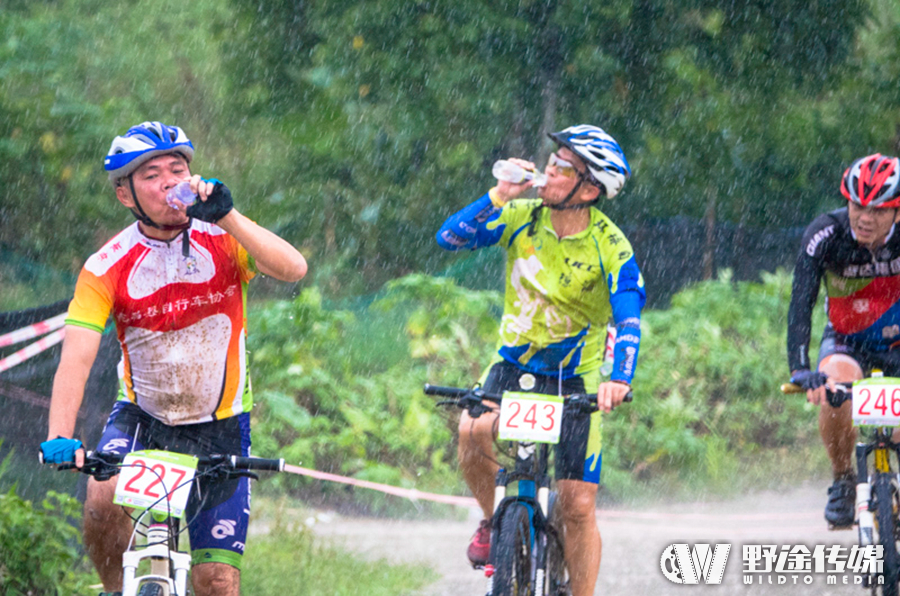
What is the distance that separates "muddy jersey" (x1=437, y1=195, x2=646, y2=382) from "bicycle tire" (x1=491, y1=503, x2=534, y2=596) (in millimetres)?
941

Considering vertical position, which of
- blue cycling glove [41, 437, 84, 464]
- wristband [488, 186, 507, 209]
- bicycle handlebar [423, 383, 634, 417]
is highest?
wristband [488, 186, 507, 209]

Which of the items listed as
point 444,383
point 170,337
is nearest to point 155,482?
point 170,337

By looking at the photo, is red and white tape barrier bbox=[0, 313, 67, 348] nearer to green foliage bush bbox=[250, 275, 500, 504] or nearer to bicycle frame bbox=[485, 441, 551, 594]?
green foliage bush bbox=[250, 275, 500, 504]

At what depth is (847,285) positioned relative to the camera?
6160mm

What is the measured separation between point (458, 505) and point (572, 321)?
4.57m

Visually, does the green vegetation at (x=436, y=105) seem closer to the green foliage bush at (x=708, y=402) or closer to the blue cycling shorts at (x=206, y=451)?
the green foliage bush at (x=708, y=402)

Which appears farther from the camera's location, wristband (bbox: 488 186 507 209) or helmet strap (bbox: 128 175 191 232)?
wristband (bbox: 488 186 507 209)

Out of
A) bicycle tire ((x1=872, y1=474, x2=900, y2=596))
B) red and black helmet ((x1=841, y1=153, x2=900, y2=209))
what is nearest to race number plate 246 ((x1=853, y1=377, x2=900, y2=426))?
bicycle tire ((x1=872, y1=474, x2=900, y2=596))

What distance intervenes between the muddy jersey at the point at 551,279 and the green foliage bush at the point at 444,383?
436cm

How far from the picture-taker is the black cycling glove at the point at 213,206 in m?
3.82

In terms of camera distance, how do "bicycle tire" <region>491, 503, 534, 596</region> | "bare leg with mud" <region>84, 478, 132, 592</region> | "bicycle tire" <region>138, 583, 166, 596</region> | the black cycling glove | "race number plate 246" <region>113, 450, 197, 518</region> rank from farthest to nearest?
"bicycle tire" <region>491, 503, 534, 596</region> < "bare leg with mud" <region>84, 478, 132, 592</region> < the black cycling glove < "race number plate 246" <region>113, 450, 197, 518</region> < "bicycle tire" <region>138, 583, 166, 596</region>

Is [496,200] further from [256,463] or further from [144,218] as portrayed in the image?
[256,463]

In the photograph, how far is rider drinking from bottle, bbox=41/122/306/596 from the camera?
4.02 metres

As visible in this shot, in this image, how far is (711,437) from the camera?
11.0 m
